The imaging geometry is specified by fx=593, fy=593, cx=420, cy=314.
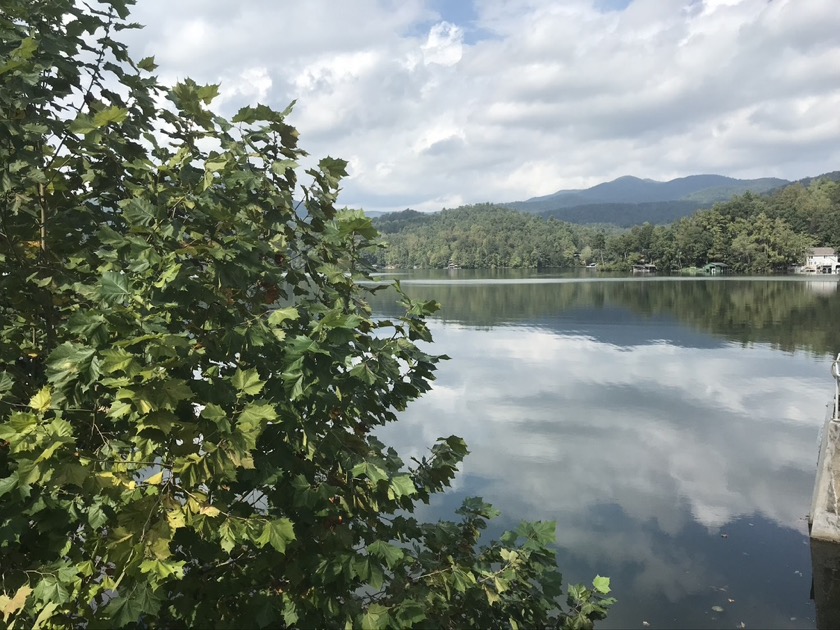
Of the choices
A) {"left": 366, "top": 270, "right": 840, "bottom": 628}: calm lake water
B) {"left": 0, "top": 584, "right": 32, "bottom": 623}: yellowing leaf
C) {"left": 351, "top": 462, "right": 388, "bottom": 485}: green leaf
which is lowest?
{"left": 366, "top": 270, "right": 840, "bottom": 628}: calm lake water

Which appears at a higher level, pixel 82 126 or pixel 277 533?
pixel 82 126

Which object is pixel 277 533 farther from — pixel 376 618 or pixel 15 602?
pixel 15 602

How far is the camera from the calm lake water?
11836mm

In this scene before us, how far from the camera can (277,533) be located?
111 inches

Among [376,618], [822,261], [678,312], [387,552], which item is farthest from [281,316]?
[822,261]

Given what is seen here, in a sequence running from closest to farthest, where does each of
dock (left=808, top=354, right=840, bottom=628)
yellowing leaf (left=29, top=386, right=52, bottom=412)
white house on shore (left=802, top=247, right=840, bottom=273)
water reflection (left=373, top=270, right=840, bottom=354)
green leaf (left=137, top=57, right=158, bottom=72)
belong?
yellowing leaf (left=29, top=386, right=52, bottom=412) < green leaf (left=137, top=57, right=158, bottom=72) < dock (left=808, top=354, right=840, bottom=628) < water reflection (left=373, top=270, right=840, bottom=354) < white house on shore (left=802, top=247, right=840, bottom=273)

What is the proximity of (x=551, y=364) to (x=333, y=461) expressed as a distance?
31.2 m

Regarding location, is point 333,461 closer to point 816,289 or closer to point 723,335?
point 723,335

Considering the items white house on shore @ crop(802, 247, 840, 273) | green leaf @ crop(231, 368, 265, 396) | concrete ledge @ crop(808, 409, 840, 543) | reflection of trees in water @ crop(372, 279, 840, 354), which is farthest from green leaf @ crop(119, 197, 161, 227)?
white house on shore @ crop(802, 247, 840, 273)

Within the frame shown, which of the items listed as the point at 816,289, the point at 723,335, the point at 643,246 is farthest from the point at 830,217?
the point at 723,335

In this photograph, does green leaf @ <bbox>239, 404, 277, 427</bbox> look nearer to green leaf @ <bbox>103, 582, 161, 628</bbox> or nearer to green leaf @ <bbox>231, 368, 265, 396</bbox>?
green leaf @ <bbox>231, 368, 265, 396</bbox>

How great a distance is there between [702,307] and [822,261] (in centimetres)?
9146

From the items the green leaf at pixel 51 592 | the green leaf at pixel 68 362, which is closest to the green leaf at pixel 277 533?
the green leaf at pixel 51 592

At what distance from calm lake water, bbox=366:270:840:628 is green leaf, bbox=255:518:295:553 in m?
9.53
